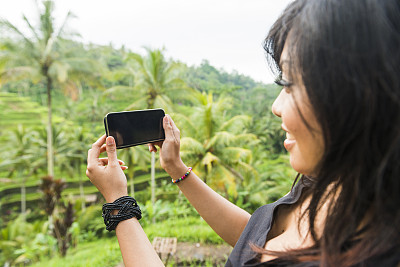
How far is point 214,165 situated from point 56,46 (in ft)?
34.1

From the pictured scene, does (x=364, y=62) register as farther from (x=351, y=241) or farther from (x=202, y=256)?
(x=202, y=256)

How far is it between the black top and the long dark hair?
0.11 metres

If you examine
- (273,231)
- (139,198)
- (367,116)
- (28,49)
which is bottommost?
(139,198)

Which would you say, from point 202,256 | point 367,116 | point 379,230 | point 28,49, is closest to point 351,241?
point 379,230

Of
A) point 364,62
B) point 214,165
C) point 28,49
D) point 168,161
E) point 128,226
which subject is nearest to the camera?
point 364,62

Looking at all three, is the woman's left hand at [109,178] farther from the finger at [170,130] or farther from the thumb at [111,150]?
the finger at [170,130]

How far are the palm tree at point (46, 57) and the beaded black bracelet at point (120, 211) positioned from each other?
528 inches

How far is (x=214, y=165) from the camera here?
9.05 metres

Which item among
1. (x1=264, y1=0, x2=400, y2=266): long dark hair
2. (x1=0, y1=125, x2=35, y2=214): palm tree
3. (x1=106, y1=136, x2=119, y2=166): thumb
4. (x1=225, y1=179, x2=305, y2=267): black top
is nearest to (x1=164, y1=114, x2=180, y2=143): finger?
(x1=106, y1=136, x2=119, y2=166): thumb

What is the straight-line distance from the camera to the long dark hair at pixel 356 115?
0.36 m

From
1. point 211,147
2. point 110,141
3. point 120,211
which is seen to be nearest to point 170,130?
point 110,141

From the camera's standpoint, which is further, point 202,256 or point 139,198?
point 139,198

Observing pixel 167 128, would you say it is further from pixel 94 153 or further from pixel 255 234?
pixel 255 234

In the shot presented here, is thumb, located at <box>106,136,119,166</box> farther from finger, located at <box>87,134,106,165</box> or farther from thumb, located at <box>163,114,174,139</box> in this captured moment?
thumb, located at <box>163,114,174,139</box>
